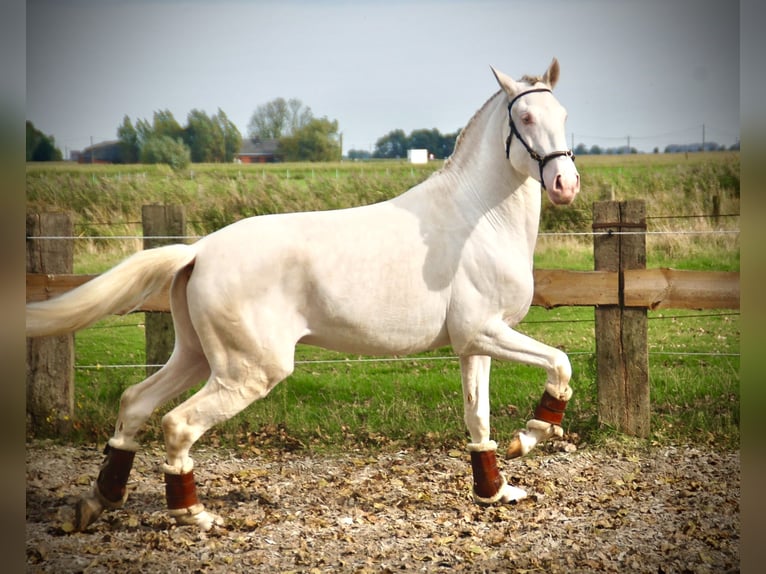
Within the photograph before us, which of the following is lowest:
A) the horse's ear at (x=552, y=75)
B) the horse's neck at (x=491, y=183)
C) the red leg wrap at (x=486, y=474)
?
the red leg wrap at (x=486, y=474)

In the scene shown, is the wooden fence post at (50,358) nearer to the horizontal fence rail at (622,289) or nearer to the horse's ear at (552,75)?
the horizontal fence rail at (622,289)

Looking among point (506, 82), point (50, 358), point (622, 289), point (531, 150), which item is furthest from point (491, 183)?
point (50, 358)

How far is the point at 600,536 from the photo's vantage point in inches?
164

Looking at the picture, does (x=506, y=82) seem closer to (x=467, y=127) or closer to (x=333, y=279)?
(x=467, y=127)

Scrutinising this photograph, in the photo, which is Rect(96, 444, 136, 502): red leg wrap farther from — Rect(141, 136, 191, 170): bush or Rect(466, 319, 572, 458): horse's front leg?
Rect(141, 136, 191, 170): bush

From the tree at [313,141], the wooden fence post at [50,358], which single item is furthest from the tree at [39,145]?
the tree at [313,141]

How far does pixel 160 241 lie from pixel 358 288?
2332 millimetres

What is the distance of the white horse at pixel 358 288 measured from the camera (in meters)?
3.80

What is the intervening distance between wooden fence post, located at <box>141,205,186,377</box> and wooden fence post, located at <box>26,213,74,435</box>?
0.54 metres

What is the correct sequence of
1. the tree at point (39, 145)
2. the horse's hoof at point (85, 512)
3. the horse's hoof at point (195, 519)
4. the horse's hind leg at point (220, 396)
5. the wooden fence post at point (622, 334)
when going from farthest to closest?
the wooden fence post at point (622, 334) → the tree at point (39, 145) → the horse's hoof at point (85, 512) → the horse's hoof at point (195, 519) → the horse's hind leg at point (220, 396)

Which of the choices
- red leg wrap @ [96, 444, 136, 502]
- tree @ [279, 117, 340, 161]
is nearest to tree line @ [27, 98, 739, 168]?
tree @ [279, 117, 340, 161]

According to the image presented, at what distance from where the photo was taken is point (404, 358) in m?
7.28
